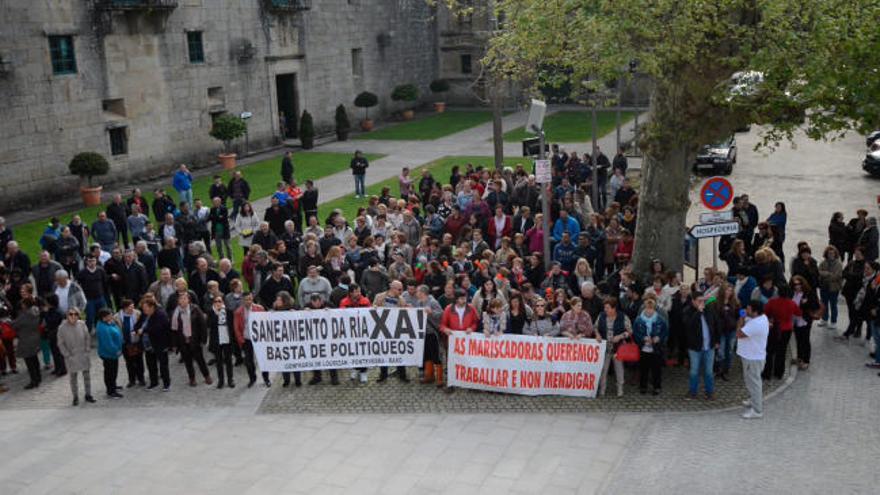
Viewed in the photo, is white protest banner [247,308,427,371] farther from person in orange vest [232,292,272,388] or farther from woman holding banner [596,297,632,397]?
woman holding banner [596,297,632,397]

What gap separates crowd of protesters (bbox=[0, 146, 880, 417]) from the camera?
1360cm

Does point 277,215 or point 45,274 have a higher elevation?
point 277,215

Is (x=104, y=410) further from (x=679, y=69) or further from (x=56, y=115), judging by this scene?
(x=56, y=115)

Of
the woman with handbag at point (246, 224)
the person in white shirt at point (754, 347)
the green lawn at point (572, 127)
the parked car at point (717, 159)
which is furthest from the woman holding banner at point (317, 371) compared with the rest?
the green lawn at point (572, 127)

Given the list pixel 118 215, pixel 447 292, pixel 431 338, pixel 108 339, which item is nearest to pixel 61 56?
pixel 118 215

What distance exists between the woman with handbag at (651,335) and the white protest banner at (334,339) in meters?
3.29

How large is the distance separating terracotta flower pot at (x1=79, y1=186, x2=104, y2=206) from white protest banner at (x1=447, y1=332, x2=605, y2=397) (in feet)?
64.8

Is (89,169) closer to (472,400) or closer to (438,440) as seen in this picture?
(472,400)

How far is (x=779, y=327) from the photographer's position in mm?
13695

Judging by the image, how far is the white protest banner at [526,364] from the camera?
13531mm

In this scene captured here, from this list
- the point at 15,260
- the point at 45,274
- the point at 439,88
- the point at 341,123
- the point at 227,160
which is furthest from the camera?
the point at 439,88

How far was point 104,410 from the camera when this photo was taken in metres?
14.1

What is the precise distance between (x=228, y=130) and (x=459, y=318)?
76.8 ft

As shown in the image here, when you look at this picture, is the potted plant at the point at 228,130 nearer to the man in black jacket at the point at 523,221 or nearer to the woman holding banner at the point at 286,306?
the man in black jacket at the point at 523,221
